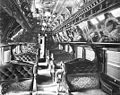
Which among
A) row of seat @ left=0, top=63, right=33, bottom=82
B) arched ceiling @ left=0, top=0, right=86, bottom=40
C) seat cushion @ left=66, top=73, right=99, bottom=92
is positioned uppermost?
arched ceiling @ left=0, top=0, right=86, bottom=40

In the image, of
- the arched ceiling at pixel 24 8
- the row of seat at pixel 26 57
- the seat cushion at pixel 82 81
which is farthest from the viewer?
the row of seat at pixel 26 57

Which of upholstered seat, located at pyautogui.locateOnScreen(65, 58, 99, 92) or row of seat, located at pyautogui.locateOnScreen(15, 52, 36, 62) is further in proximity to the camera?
row of seat, located at pyautogui.locateOnScreen(15, 52, 36, 62)

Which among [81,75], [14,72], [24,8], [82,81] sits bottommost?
[82,81]

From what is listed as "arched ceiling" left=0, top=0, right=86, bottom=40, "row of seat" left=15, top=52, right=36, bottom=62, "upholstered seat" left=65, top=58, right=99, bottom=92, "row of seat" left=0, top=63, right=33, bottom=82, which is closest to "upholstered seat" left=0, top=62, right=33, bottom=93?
"row of seat" left=0, top=63, right=33, bottom=82

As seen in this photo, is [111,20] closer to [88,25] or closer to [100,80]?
[100,80]

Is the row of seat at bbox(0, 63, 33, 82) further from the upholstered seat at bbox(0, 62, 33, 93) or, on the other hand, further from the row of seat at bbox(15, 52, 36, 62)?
the row of seat at bbox(15, 52, 36, 62)

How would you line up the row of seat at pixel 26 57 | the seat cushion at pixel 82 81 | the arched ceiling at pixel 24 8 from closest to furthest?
1. the seat cushion at pixel 82 81
2. the arched ceiling at pixel 24 8
3. the row of seat at pixel 26 57

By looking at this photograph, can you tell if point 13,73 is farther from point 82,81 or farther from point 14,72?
point 82,81

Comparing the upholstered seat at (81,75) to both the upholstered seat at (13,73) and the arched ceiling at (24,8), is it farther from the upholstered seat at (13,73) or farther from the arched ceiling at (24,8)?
the arched ceiling at (24,8)

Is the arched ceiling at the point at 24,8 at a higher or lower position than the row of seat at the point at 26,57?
higher

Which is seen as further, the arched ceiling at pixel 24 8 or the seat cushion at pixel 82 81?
the arched ceiling at pixel 24 8

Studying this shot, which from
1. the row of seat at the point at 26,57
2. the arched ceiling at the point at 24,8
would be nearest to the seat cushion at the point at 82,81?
the arched ceiling at the point at 24,8

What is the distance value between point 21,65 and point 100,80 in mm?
2046

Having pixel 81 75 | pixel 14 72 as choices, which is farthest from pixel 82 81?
pixel 14 72
